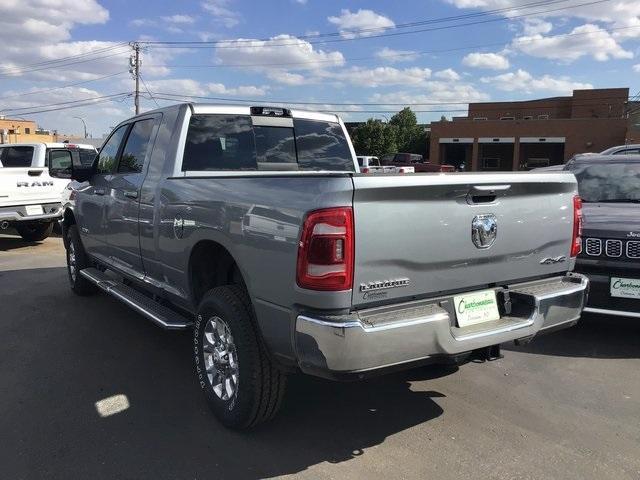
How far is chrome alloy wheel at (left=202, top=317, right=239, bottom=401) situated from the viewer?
3518mm

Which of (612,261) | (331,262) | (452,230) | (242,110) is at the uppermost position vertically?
(242,110)

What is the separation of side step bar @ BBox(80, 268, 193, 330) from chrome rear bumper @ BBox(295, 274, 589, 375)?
1542mm

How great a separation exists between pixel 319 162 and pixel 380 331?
2.87 metres

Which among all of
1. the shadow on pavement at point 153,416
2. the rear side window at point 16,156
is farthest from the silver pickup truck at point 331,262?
the rear side window at point 16,156

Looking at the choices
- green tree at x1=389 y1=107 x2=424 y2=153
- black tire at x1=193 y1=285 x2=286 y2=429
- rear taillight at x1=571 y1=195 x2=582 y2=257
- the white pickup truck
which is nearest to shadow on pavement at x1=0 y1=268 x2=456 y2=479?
black tire at x1=193 y1=285 x2=286 y2=429

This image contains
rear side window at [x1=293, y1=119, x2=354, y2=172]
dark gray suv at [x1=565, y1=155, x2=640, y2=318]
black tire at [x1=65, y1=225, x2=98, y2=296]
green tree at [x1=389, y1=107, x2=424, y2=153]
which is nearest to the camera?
dark gray suv at [x1=565, y1=155, x2=640, y2=318]

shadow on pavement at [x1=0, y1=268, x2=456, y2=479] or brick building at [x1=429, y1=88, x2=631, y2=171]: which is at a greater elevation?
brick building at [x1=429, y1=88, x2=631, y2=171]

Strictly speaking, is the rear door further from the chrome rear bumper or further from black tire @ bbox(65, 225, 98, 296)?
the chrome rear bumper

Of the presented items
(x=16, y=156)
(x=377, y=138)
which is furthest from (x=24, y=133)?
(x=16, y=156)

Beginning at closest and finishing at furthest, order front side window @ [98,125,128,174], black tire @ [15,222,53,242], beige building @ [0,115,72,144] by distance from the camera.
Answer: front side window @ [98,125,128,174]
black tire @ [15,222,53,242]
beige building @ [0,115,72,144]

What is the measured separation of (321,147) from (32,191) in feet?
24.9

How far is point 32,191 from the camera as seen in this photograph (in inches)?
423

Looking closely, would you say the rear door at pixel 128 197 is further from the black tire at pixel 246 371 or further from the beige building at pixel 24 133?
the beige building at pixel 24 133

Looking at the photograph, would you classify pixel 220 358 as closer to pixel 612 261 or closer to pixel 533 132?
pixel 612 261
